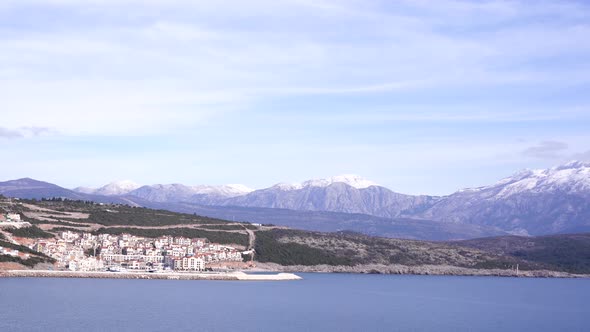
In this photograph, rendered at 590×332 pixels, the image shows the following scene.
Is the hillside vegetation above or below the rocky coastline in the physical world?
above

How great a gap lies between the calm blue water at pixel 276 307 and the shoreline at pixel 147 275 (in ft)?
15.7

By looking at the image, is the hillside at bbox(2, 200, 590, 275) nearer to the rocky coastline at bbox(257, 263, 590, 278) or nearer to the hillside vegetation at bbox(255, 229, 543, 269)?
the hillside vegetation at bbox(255, 229, 543, 269)

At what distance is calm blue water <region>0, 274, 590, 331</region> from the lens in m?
70.0

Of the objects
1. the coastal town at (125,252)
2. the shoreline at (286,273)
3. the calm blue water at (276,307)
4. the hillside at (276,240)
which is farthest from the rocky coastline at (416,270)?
the calm blue water at (276,307)

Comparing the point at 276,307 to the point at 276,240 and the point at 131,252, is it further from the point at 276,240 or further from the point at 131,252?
the point at 276,240

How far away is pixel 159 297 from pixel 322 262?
6915 centimetres

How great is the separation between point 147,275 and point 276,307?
1503 inches

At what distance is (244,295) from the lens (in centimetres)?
9656

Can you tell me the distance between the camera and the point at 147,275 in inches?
4673

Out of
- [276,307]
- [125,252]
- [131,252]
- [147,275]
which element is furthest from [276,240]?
[276,307]

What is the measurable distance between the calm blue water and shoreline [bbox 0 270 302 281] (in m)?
4.77

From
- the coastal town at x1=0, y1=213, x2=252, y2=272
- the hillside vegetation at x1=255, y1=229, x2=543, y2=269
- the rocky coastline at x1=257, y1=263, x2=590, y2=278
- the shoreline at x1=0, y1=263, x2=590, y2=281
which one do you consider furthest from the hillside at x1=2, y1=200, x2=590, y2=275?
the coastal town at x1=0, y1=213, x2=252, y2=272

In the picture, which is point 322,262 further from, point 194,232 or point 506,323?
point 506,323

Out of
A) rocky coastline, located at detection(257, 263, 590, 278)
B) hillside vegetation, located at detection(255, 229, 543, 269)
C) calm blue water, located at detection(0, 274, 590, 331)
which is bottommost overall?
calm blue water, located at detection(0, 274, 590, 331)
